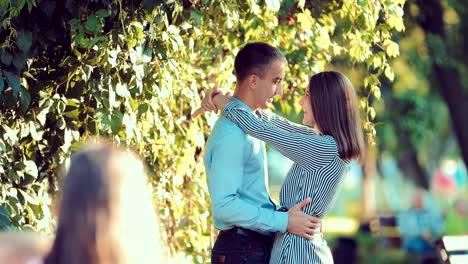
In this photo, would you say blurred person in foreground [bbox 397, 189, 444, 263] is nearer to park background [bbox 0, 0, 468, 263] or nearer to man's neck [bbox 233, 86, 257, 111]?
park background [bbox 0, 0, 468, 263]

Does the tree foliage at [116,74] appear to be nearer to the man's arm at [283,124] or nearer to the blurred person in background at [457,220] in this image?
the man's arm at [283,124]

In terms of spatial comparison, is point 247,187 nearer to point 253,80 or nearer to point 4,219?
point 253,80

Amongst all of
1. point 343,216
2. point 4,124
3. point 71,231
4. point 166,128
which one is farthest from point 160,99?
point 343,216

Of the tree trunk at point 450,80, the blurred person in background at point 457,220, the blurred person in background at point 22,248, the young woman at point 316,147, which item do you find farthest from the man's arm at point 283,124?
the blurred person in background at point 457,220

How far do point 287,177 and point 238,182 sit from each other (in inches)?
9.9

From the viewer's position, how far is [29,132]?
5.13 meters

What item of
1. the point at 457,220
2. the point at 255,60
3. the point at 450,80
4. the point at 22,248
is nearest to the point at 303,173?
the point at 255,60

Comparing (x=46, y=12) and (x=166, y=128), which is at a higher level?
(x=46, y=12)

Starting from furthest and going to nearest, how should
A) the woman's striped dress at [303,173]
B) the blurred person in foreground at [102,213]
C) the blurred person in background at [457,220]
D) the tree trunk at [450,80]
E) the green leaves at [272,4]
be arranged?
the blurred person in background at [457,220] < the tree trunk at [450,80] < the green leaves at [272,4] < the woman's striped dress at [303,173] < the blurred person in foreground at [102,213]

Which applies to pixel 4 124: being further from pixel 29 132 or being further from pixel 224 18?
pixel 224 18

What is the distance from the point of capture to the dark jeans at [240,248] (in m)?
4.36

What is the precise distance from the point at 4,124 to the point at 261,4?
6.33ft

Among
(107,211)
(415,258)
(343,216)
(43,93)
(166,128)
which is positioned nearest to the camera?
(107,211)

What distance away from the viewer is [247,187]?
448 cm
